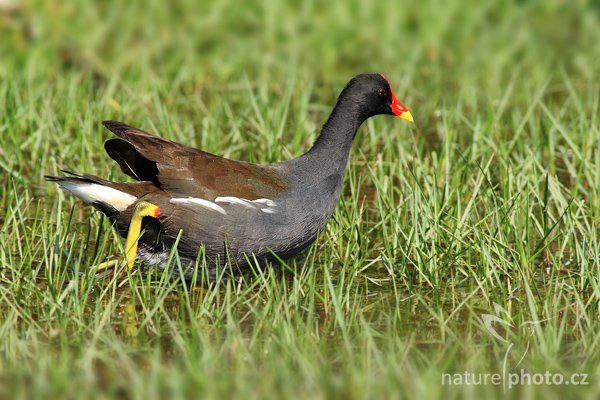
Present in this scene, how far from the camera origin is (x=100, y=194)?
15.7ft

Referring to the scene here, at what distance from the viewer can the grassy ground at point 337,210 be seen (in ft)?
12.2

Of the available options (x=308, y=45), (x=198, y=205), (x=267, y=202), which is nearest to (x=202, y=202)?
(x=198, y=205)

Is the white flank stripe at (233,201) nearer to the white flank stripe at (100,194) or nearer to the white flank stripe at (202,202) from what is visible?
the white flank stripe at (202,202)

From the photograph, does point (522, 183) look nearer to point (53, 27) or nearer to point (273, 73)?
point (273, 73)

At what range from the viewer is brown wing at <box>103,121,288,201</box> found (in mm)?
4809

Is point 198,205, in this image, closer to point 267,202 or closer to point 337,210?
point 267,202

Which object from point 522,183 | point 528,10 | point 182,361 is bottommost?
point 182,361

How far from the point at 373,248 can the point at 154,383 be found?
1972 mm

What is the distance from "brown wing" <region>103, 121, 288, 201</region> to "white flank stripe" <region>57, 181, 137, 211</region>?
174 mm

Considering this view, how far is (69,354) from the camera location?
3.78m

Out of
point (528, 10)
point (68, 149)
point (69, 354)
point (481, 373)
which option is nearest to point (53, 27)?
point (68, 149)

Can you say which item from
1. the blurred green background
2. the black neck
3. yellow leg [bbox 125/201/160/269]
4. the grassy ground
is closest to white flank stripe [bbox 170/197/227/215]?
yellow leg [bbox 125/201/160/269]

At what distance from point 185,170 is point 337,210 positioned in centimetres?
86

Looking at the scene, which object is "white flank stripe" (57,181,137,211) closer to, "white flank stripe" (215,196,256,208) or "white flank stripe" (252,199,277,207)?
"white flank stripe" (215,196,256,208)
